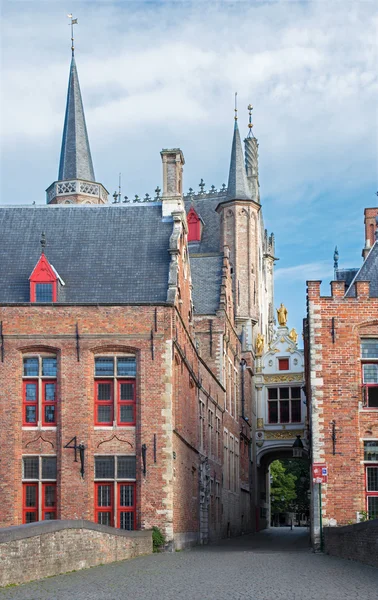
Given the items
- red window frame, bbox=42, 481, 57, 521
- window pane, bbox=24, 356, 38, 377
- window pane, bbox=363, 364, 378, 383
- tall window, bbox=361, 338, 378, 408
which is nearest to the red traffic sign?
tall window, bbox=361, 338, 378, 408

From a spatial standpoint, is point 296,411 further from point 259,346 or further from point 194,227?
point 194,227

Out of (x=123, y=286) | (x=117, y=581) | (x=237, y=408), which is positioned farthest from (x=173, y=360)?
(x=237, y=408)

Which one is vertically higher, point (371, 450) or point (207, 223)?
point (207, 223)

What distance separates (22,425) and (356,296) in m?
10.5

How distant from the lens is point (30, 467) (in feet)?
95.0

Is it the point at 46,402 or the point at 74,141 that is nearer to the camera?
the point at 46,402

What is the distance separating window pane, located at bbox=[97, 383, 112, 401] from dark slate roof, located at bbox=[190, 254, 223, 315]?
669 inches

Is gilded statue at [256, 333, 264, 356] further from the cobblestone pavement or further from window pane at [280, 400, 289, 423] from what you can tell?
the cobblestone pavement

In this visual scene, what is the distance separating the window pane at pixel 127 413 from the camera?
29.2 metres

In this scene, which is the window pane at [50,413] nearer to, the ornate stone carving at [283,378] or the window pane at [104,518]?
the window pane at [104,518]

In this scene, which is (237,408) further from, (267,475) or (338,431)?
(338,431)

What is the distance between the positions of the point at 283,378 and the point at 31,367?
105 feet

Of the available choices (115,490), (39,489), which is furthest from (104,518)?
(39,489)

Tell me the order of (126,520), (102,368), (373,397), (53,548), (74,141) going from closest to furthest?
(53,548), (126,520), (102,368), (373,397), (74,141)
